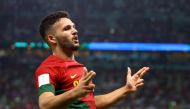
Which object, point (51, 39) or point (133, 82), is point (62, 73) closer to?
point (51, 39)

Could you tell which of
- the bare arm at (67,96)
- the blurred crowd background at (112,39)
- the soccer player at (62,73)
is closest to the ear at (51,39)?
the soccer player at (62,73)

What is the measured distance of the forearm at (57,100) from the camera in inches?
103

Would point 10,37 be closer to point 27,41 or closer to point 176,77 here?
point 27,41

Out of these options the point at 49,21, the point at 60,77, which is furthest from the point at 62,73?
the point at 49,21

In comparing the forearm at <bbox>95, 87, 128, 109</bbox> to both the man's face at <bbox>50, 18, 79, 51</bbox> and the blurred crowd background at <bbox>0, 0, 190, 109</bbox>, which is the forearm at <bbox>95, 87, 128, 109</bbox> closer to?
the man's face at <bbox>50, 18, 79, 51</bbox>

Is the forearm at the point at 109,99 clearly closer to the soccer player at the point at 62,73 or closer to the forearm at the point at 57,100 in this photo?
the soccer player at the point at 62,73

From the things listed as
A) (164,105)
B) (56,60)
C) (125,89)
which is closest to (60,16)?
(56,60)

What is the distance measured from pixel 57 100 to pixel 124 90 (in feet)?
2.13

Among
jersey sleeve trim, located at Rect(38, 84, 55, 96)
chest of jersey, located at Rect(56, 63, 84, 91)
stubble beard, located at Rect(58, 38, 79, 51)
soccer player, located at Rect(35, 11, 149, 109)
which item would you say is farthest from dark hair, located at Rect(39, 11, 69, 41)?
jersey sleeve trim, located at Rect(38, 84, 55, 96)

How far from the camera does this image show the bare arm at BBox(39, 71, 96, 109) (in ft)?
8.36

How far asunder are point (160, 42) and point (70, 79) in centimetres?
1899

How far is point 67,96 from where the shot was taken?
8.57 ft

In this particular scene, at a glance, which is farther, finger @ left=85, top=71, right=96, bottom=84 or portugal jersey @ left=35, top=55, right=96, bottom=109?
portugal jersey @ left=35, top=55, right=96, bottom=109

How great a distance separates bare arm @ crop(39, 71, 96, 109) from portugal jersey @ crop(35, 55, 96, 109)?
0.08 meters
